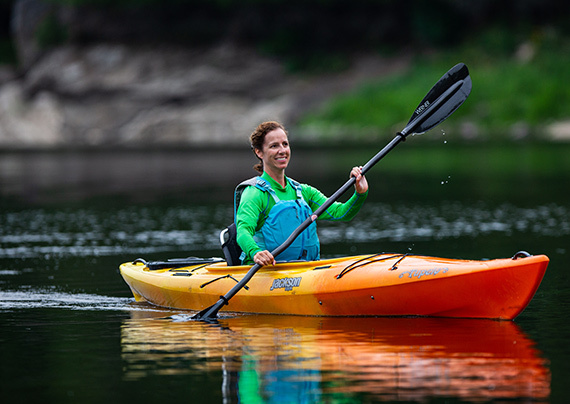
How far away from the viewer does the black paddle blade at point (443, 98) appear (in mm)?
9195

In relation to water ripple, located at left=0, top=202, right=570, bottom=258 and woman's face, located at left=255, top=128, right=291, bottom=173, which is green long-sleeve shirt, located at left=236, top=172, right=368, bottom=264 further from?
water ripple, located at left=0, top=202, right=570, bottom=258

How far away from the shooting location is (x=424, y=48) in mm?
48562

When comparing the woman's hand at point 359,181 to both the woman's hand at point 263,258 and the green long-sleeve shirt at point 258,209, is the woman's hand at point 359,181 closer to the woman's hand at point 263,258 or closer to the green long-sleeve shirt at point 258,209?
the green long-sleeve shirt at point 258,209

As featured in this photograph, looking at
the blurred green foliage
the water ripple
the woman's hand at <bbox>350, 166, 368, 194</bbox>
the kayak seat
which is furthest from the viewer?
the blurred green foliage

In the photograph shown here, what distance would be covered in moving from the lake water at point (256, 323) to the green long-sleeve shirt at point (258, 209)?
0.64 meters

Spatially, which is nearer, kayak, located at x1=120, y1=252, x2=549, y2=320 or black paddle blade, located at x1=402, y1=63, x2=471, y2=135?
kayak, located at x1=120, y1=252, x2=549, y2=320

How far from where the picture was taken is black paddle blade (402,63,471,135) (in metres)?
9.20

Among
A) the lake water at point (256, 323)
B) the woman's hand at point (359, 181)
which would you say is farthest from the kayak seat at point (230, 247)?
the woman's hand at point (359, 181)

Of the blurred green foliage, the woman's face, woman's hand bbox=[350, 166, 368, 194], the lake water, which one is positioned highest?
the blurred green foliage

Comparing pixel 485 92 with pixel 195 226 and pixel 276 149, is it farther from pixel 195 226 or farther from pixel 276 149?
pixel 276 149

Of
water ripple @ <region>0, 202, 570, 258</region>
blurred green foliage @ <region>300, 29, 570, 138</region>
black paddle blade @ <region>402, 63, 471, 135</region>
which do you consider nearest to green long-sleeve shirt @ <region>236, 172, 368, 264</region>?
black paddle blade @ <region>402, 63, 471, 135</region>

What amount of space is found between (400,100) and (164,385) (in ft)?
122

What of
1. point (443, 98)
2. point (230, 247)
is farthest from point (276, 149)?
point (443, 98)

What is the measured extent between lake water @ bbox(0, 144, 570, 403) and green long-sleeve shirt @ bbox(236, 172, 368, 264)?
2.11 feet
